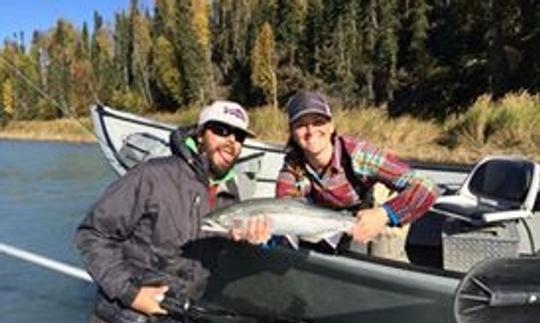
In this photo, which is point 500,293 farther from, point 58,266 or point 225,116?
point 58,266

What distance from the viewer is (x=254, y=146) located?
30.6ft

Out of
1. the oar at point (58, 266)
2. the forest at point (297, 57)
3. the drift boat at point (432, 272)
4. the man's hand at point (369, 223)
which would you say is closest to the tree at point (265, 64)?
the forest at point (297, 57)

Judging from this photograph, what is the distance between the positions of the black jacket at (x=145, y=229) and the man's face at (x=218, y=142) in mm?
47

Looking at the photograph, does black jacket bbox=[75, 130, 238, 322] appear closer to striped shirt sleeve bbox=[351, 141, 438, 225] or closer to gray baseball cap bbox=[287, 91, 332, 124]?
gray baseball cap bbox=[287, 91, 332, 124]

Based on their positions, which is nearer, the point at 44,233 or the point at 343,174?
the point at 343,174

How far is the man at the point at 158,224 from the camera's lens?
2.88m

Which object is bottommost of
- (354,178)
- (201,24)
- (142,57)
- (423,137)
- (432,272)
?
(423,137)

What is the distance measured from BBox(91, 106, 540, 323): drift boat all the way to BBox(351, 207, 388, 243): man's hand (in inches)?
15.5

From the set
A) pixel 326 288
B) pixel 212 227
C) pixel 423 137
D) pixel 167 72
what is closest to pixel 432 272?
pixel 326 288

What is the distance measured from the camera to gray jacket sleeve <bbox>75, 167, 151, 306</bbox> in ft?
9.39

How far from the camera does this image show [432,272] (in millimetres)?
4383

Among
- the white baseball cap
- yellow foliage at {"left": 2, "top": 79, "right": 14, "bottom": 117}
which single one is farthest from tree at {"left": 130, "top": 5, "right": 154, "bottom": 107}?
the white baseball cap

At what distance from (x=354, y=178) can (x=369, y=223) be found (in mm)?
455

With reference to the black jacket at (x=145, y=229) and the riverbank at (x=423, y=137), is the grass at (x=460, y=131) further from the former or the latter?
the black jacket at (x=145, y=229)
